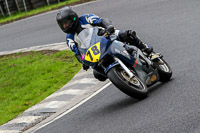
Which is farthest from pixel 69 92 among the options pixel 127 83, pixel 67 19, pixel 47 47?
pixel 47 47

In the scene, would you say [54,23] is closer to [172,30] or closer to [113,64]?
[172,30]

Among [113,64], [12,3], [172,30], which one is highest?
[113,64]

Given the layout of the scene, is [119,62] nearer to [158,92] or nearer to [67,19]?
[158,92]

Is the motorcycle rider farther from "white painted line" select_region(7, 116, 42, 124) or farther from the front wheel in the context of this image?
"white painted line" select_region(7, 116, 42, 124)

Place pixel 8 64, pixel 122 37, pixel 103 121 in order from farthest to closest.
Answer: pixel 8 64 < pixel 122 37 < pixel 103 121

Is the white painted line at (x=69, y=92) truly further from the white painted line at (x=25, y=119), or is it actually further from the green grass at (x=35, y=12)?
the green grass at (x=35, y=12)

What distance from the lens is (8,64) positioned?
14234 millimetres

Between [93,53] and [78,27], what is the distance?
0.79 metres

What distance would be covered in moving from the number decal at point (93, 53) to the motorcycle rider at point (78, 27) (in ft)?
1.10

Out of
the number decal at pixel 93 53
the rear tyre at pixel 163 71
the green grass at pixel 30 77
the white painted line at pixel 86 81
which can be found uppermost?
the number decal at pixel 93 53

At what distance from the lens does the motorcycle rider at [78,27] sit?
7.93 metres

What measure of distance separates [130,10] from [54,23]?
3507mm

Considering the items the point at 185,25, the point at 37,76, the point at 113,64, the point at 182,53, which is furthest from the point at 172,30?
the point at 113,64

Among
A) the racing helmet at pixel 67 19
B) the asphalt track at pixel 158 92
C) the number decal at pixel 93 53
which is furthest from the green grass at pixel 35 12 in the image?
the number decal at pixel 93 53
